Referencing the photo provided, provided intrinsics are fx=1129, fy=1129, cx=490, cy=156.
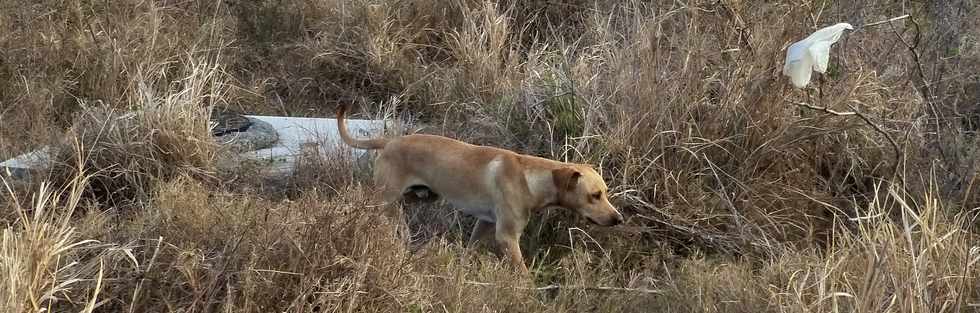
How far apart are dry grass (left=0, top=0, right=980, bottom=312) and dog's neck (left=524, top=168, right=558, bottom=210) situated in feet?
1.02

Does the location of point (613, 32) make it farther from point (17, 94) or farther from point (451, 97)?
point (17, 94)

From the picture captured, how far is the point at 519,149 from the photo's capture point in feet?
22.6

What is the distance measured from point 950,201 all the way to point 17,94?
6.22 m

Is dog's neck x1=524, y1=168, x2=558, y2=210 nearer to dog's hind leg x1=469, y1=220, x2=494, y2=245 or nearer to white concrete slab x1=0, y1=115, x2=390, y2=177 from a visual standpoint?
dog's hind leg x1=469, y1=220, x2=494, y2=245

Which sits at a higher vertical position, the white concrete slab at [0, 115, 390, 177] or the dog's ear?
the dog's ear

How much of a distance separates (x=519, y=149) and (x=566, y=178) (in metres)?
1.28

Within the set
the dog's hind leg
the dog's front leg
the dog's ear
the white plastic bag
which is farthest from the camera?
the dog's hind leg

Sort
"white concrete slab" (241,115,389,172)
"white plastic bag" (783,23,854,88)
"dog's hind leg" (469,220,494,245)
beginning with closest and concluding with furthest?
"white plastic bag" (783,23,854,88) < "dog's hind leg" (469,220,494,245) < "white concrete slab" (241,115,389,172)

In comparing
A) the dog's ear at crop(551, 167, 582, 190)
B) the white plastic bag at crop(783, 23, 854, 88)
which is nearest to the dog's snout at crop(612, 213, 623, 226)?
the dog's ear at crop(551, 167, 582, 190)

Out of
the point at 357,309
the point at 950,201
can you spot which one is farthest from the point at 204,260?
the point at 950,201

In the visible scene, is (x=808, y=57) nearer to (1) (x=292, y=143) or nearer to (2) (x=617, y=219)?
(2) (x=617, y=219)

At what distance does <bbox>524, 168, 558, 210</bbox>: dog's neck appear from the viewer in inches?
225

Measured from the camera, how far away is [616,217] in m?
5.66

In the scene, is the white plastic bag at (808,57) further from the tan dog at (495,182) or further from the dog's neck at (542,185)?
the dog's neck at (542,185)
